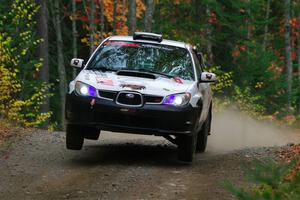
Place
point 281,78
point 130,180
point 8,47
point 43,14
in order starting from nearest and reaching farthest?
point 130,180, point 8,47, point 43,14, point 281,78

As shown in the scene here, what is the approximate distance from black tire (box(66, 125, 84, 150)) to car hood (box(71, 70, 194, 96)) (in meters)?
0.85

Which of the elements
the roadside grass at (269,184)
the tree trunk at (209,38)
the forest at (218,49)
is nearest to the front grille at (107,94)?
the roadside grass at (269,184)

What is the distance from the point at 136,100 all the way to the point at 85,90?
31.8 inches

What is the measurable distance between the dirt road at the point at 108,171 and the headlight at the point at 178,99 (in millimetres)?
1005

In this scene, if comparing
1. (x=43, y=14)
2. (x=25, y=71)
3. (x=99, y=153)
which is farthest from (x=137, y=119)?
(x=43, y=14)

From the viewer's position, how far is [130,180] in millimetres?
9008

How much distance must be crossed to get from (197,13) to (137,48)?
797 inches

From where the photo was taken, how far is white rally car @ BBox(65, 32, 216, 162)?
392 inches

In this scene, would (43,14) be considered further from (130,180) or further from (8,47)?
(130,180)

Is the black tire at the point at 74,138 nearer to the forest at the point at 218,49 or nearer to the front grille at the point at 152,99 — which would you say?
the front grille at the point at 152,99

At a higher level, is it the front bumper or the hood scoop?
the hood scoop

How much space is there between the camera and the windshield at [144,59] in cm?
1109

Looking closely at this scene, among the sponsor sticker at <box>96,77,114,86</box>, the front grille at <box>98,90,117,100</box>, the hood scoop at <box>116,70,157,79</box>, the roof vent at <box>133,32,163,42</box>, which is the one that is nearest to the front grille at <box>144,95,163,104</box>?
the front grille at <box>98,90,117,100</box>

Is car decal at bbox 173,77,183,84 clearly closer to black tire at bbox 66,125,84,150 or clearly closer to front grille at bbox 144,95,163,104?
front grille at bbox 144,95,163,104
